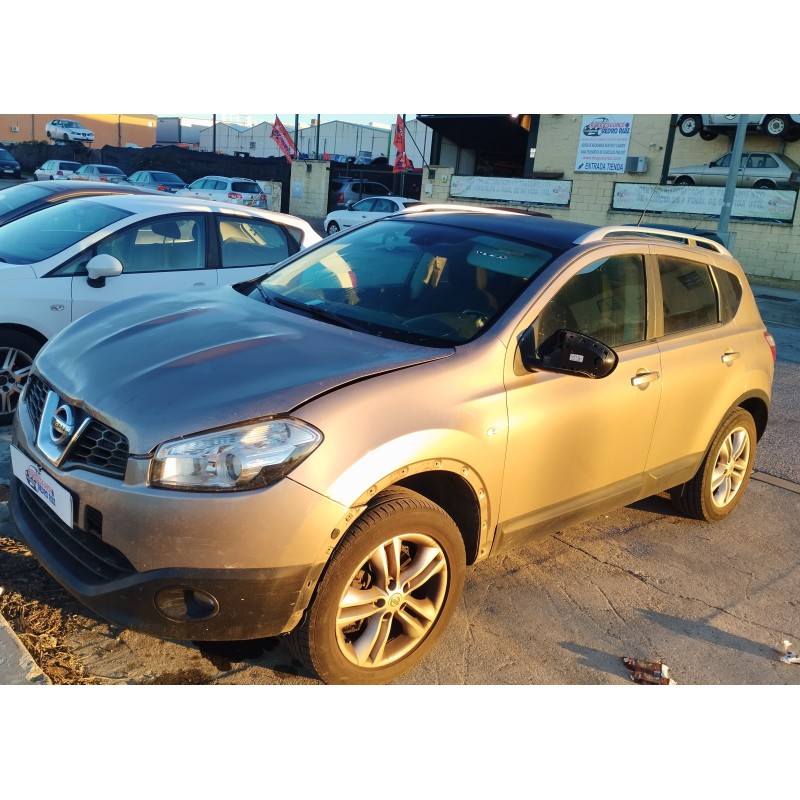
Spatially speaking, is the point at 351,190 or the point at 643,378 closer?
the point at 643,378

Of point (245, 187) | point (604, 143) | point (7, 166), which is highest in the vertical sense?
point (604, 143)

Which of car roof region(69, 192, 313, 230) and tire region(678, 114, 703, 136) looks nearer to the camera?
car roof region(69, 192, 313, 230)

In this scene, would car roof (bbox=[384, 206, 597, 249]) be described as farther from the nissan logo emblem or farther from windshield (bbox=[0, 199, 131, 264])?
windshield (bbox=[0, 199, 131, 264])

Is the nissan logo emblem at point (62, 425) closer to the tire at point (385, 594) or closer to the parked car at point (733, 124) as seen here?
the tire at point (385, 594)

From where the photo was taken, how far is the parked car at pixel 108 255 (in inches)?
211

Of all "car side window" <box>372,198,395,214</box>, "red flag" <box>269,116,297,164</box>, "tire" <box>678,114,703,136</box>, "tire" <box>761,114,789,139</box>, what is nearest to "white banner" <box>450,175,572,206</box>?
"tire" <box>678,114,703,136</box>

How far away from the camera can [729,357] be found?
15.1 ft

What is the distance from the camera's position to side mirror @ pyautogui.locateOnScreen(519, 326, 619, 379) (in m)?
3.29

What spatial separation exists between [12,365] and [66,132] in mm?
52996

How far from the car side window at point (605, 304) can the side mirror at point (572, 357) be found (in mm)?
126

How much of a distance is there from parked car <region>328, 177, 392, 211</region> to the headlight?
30.8 metres

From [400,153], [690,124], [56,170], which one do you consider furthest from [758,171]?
[56,170]

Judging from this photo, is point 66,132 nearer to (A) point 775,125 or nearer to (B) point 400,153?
(B) point 400,153

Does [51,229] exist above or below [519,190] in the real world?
above
